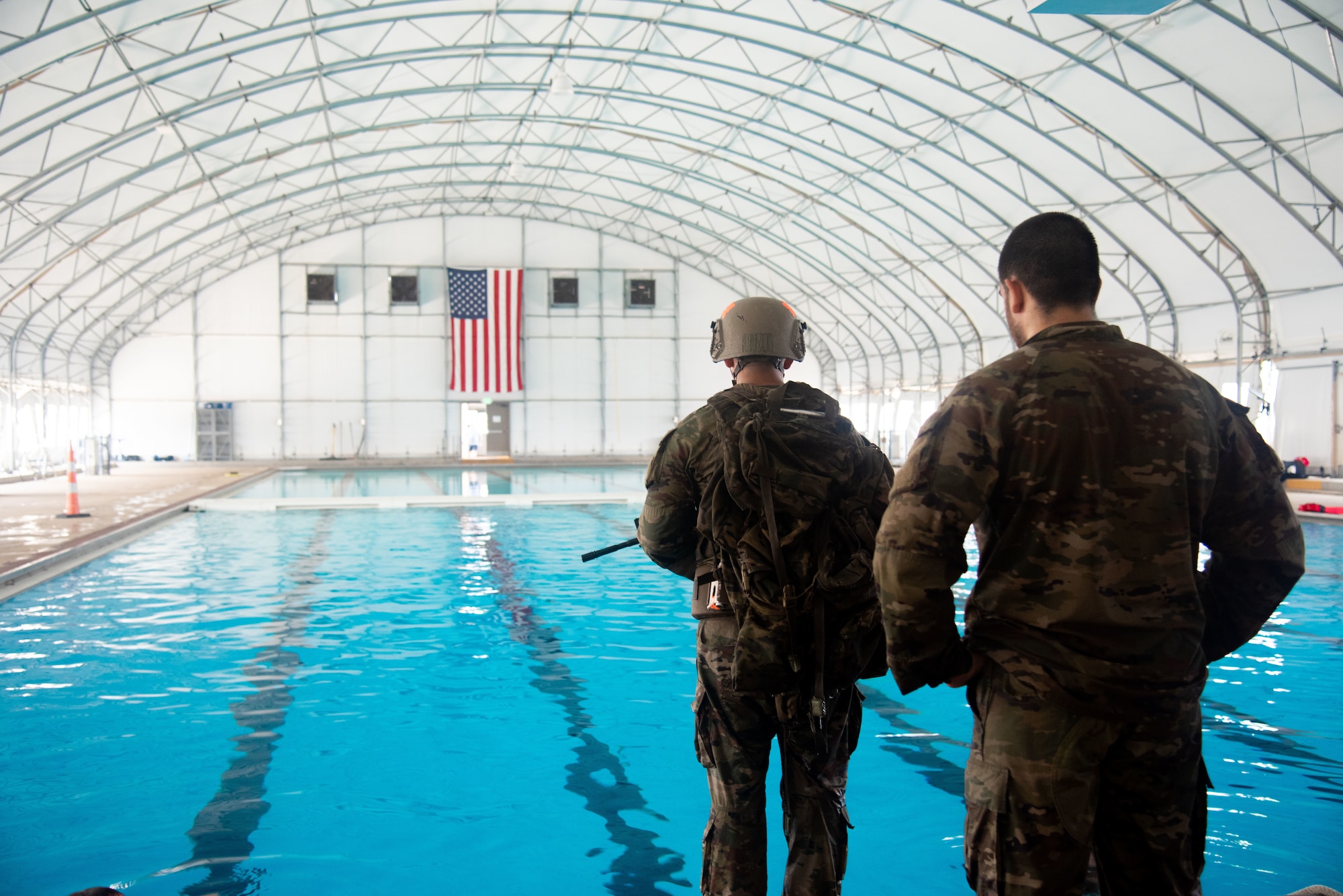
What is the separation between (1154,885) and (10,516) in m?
17.0

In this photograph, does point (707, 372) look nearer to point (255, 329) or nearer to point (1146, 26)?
point (255, 329)

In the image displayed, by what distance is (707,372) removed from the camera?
36812mm

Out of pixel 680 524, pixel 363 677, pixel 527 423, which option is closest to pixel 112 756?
pixel 363 677

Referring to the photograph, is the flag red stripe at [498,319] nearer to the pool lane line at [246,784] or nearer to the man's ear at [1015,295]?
the pool lane line at [246,784]

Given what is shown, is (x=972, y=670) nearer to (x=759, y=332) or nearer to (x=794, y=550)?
(x=794, y=550)

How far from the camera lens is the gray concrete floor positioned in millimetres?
11672

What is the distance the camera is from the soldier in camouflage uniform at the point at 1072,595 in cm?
185

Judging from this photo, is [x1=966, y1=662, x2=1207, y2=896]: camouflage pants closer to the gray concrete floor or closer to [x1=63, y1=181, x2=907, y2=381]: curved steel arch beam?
the gray concrete floor

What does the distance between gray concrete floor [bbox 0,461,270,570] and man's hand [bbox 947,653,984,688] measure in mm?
10666

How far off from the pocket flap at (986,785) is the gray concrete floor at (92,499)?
35.1 feet

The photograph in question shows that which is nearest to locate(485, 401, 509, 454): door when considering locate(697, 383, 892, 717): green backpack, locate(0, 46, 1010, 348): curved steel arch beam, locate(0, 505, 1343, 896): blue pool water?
locate(0, 46, 1010, 348): curved steel arch beam

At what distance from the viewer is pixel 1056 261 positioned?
206 centimetres

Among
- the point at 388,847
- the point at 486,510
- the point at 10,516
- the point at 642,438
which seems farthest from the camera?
the point at 642,438

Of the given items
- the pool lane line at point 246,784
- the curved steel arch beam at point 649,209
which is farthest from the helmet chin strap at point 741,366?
the curved steel arch beam at point 649,209
